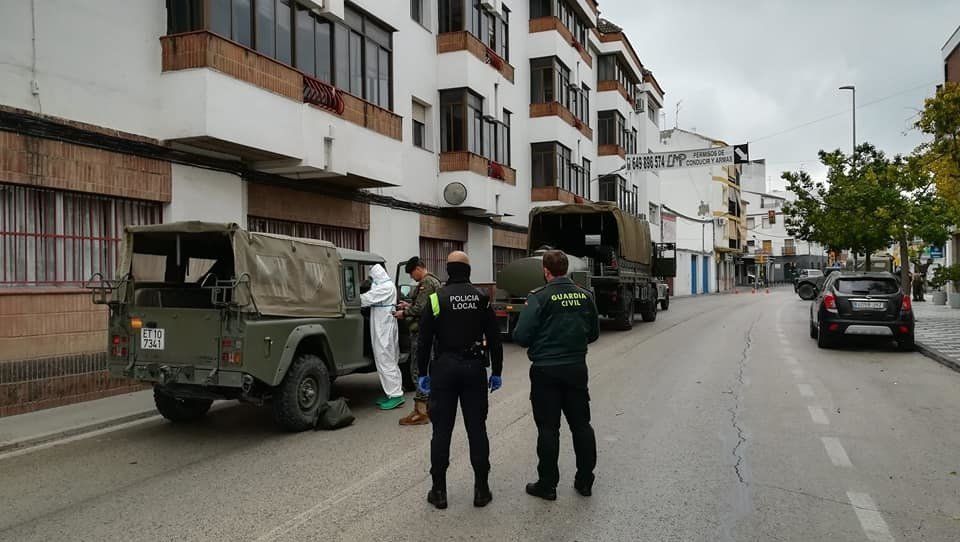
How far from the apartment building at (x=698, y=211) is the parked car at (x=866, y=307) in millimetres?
41159

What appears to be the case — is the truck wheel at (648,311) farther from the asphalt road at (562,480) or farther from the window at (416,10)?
the asphalt road at (562,480)

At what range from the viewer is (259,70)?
38.4 feet

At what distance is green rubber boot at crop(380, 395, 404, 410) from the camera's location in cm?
850

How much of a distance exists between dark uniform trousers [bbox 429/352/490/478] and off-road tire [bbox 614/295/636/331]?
47.9 feet

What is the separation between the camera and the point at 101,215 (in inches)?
396

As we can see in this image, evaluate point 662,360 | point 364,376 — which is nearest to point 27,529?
point 364,376

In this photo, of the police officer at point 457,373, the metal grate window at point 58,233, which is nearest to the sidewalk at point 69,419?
the metal grate window at point 58,233

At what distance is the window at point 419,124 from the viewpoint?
19344 mm

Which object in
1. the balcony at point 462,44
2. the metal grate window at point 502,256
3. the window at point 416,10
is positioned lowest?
the metal grate window at point 502,256

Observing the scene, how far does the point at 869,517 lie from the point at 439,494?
2906 mm

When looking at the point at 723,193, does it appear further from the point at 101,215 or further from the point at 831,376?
the point at 101,215

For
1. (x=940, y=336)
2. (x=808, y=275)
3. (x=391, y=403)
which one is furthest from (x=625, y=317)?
(x=808, y=275)

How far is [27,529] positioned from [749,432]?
626 cm

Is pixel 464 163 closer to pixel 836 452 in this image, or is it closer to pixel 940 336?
pixel 940 336
